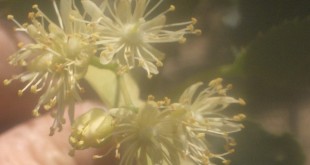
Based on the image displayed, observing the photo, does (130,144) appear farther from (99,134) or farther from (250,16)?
(250,16)

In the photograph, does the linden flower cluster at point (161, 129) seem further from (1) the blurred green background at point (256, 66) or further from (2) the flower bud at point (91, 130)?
(1) the blurred green background at point (256, 66)

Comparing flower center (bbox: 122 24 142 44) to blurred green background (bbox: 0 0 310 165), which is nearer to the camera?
flower center (bbox: 122 24 142 44)

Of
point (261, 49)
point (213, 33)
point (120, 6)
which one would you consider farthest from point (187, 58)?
point (120, 6)

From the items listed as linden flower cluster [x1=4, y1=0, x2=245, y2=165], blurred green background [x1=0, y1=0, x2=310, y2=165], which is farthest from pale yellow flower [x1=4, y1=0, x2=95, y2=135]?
blurred green background [x1=0, y1=0, x2=310, y2=165]

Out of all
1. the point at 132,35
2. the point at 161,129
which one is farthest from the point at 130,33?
the point at 161,129

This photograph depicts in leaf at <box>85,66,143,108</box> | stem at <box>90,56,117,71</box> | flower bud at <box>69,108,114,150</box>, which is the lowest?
flower bud at <box>69,108,114,150</box>

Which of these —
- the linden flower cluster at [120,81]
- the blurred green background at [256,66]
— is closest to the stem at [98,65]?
the linden flower cluster at [120,81]

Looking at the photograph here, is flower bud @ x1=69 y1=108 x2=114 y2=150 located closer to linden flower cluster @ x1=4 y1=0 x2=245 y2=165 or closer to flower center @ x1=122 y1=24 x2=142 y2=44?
linden flower cluster @ x1=4 y1=0 x2=245 y2=165
